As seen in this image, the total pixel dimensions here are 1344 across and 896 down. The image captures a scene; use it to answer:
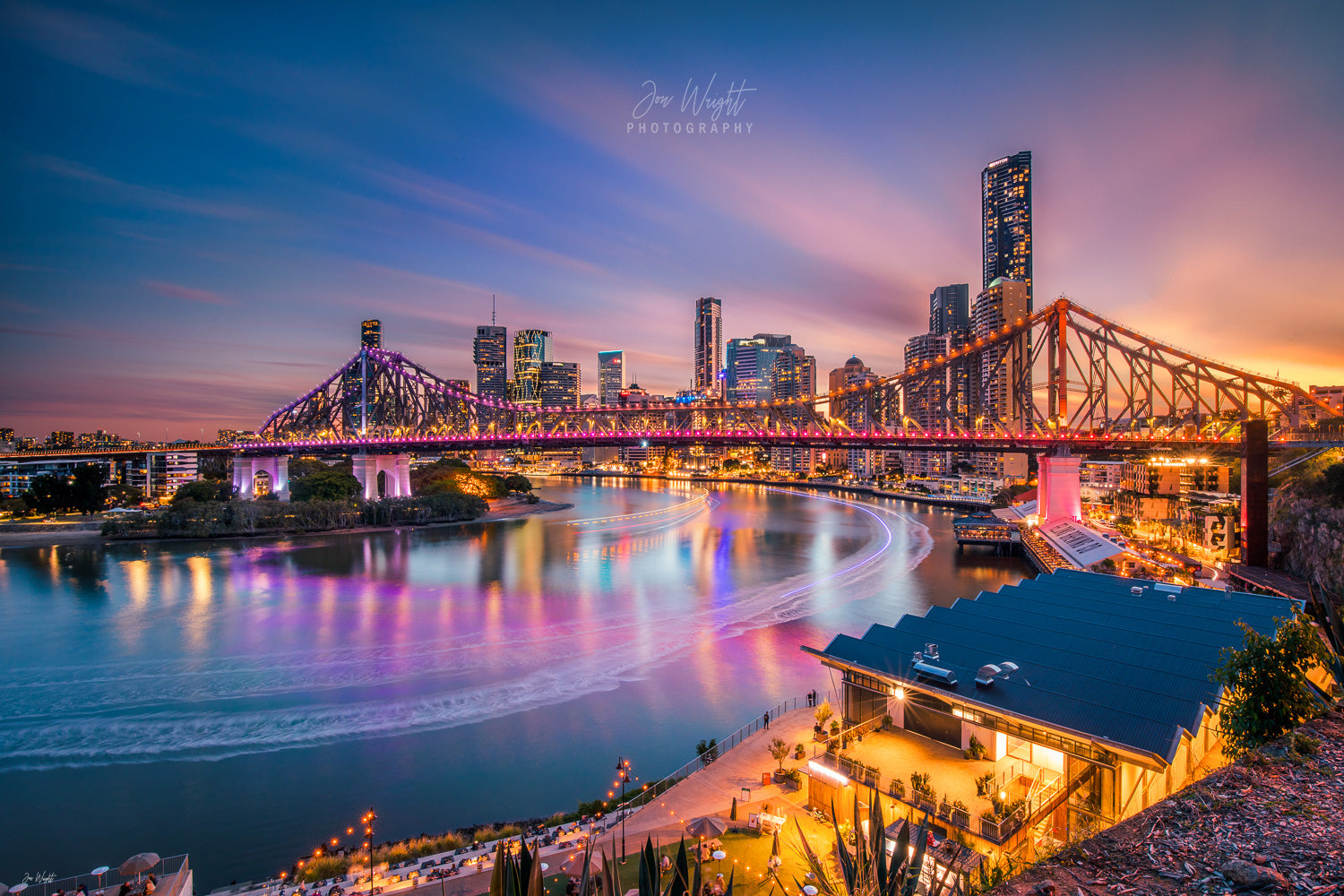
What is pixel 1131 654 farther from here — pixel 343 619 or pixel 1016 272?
pixel 1016 272

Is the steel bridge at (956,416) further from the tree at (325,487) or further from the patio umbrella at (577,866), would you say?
the patio umbrella at (577,866)

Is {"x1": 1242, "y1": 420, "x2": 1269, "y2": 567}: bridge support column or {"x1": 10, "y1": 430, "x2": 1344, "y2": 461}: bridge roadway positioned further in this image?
{"x1": 10, "y1": 430, "x2": 1344, "y2": 461}: bridge roadway

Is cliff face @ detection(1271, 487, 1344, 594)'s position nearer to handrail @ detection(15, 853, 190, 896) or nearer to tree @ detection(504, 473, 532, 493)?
handrail @ detection(15, 853, 190, 896)

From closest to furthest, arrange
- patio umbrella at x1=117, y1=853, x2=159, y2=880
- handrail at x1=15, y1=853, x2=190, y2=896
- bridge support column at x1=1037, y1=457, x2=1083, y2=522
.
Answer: patio umbrella at x1=117, y1=853, x2=159, y2=880, handrail at x1=15, y1=853, x2=190, y2=896, bridge support column at x1=1037, y1=457, x2=1083, y2=522

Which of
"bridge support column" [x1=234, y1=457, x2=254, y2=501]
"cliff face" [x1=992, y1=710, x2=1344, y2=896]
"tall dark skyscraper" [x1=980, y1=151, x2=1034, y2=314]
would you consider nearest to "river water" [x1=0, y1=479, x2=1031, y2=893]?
"cliff face" [x1=992, y1=710, x2=1344, y2=896]

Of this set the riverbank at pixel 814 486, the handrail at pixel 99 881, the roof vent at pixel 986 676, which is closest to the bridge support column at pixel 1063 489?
the riverbank at pixel 814 486

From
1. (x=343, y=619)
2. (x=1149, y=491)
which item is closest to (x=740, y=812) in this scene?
(x=343, y=619)
